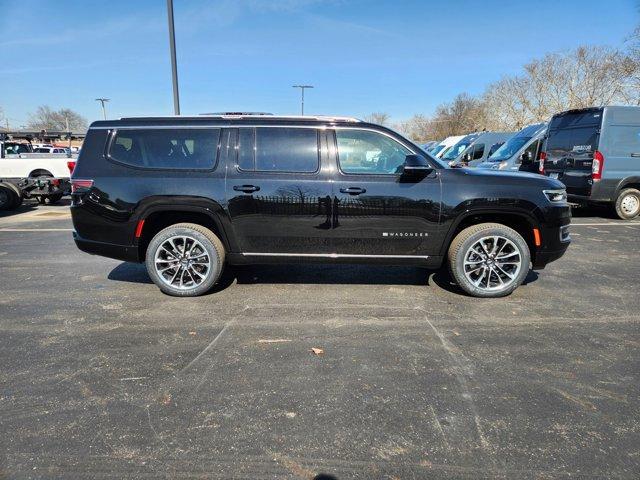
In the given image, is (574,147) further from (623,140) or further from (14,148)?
(14,148)

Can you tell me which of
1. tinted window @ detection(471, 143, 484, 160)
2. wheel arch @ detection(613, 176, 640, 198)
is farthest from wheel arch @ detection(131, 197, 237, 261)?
tinted window @ detection(471, 143, 484, 160)

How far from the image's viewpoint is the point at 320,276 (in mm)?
5496

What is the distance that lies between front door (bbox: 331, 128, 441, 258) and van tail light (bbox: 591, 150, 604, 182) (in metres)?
7.19

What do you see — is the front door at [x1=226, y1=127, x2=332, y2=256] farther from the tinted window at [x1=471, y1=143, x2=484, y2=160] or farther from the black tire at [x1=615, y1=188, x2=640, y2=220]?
the tinted window at [x1=471, y1=143, x2=484, y2=160]

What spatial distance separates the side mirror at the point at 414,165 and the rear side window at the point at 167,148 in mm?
2039

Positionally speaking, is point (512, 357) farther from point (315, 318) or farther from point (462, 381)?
point (315, 318)

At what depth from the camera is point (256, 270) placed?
5.76 metres

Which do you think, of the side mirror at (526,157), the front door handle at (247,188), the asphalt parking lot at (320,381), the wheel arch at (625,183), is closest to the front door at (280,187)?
Answer: the front door handle at (247,188)

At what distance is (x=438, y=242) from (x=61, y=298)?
13.9 ft

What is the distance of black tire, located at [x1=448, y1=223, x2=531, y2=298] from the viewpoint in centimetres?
456

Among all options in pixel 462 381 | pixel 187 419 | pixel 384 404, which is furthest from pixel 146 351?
pixel 462 381

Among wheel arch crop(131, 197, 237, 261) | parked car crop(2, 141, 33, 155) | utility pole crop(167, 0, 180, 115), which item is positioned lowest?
wheel arch crop(131, 197, 237, 261)

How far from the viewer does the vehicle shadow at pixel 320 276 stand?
5.23 m

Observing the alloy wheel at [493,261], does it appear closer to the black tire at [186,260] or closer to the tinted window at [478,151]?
the black tire at [186,260]
